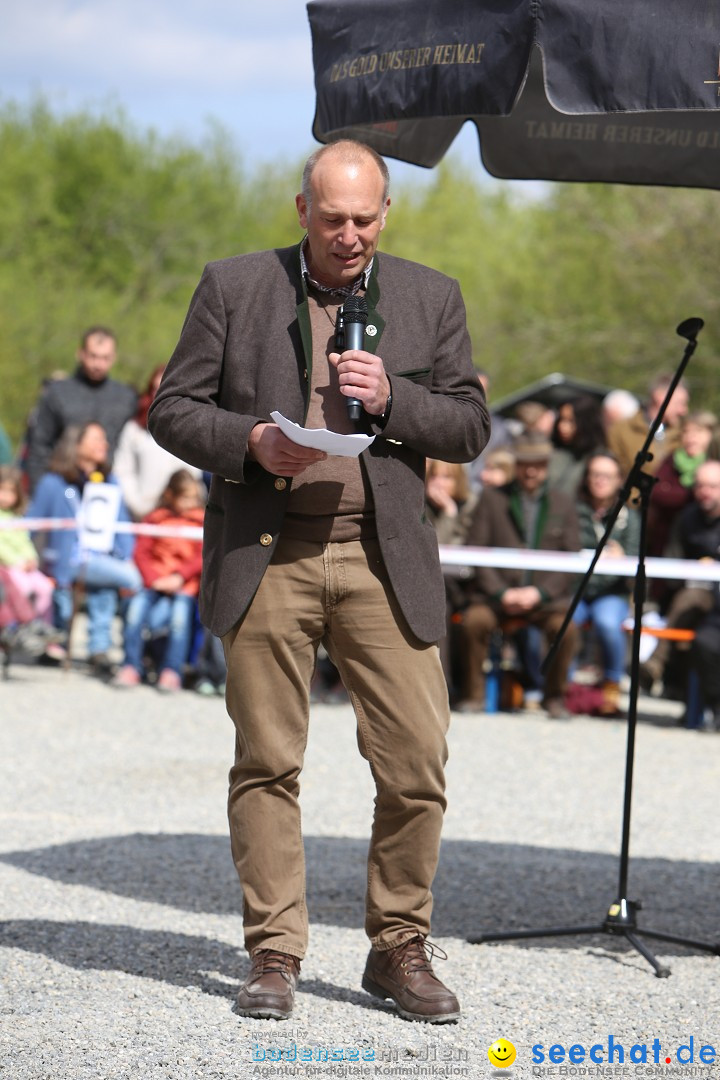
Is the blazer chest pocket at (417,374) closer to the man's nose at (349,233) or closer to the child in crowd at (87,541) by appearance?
the man's nose at (349,233)

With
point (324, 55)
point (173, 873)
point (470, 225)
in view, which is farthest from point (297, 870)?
point (470, 225)

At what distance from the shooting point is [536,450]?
11633mm

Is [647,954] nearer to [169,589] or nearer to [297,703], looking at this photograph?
[297,703]

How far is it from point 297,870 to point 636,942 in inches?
53.8

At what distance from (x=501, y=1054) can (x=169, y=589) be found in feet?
26.2

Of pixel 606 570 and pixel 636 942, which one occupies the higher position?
pixel 606 570

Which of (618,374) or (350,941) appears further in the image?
(618,374)

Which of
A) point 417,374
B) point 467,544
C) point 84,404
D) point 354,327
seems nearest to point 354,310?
point 354,327

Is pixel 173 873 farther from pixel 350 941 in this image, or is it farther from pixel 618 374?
pixel 618 374

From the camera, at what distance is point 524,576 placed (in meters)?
11.6

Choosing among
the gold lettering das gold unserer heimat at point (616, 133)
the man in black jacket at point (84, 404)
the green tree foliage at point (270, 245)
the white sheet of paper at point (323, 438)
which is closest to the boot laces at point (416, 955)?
the white sheet of paper at point (323, 438)

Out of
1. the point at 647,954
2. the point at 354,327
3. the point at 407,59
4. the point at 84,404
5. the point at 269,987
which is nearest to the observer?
the point at 354,327

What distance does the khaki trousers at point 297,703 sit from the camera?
4398 mm

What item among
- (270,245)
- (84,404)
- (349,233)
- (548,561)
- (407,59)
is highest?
(270,245)
